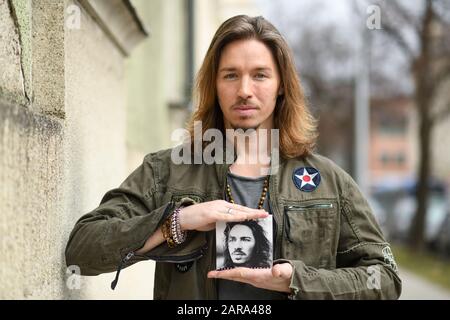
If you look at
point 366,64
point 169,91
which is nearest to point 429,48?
point 366,64

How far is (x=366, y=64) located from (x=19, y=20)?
15.6 meters

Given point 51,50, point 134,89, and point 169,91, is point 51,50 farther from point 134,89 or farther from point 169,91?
point 169,91

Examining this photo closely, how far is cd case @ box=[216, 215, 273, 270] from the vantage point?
215cm

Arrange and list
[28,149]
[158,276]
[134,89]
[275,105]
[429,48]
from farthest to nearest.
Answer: [429,48]
[134,89]
[275,105]
[158,276]
[28,149]

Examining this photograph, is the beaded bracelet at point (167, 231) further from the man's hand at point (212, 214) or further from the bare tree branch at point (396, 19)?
the bare tree branch at point (396, 19)

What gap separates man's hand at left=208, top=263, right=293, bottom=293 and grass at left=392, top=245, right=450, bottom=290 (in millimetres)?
9940

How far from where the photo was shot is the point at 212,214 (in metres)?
2.08

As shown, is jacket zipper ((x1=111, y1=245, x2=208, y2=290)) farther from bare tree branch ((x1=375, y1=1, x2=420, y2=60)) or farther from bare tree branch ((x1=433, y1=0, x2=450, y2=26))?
bare tree branch ((x1=375, y1=1, x2=420, y2=60))

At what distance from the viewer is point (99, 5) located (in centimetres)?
303

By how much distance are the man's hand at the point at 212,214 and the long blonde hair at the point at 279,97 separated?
1.45 ft

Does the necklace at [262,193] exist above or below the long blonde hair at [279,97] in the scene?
below

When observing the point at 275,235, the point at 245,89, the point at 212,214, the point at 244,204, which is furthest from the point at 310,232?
the point at 245,89

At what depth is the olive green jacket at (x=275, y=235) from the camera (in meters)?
2.18

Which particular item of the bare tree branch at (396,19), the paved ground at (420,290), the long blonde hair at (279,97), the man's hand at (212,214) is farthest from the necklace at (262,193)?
the bare tree branch at (396,19)
